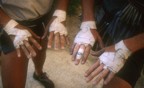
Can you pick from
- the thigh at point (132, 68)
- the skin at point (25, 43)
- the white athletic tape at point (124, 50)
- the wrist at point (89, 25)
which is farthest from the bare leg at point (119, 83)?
the skin at point (25, 43)

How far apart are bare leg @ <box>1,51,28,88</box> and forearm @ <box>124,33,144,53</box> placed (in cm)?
54

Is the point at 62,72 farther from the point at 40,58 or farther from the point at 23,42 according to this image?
the point at 23,42

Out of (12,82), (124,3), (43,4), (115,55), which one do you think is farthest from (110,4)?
(12,82)

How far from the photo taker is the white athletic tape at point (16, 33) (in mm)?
1115

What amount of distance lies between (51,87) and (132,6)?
962mm

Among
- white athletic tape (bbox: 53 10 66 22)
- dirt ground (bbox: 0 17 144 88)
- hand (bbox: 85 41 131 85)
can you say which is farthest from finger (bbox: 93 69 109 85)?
dirt ground (bbox: 0 17 144 88)

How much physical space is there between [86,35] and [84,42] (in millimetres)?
39

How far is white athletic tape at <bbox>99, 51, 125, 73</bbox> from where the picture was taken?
3.49 ft

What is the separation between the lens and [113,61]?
1062 mm

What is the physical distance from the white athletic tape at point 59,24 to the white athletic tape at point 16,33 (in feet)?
0.42

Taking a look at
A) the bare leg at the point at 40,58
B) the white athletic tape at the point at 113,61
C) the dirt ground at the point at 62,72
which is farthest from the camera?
the dirt ground at the point at 62,72

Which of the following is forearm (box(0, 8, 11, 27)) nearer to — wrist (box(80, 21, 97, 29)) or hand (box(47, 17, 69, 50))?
hand (box(47, 17, 69, 50))

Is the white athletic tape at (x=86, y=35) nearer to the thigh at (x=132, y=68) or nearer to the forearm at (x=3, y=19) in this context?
the thigh at (x=132, y=68)

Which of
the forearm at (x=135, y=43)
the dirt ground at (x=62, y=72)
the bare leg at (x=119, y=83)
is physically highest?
the forearm at (x=135, y=43)
